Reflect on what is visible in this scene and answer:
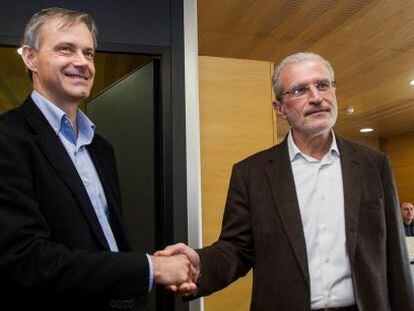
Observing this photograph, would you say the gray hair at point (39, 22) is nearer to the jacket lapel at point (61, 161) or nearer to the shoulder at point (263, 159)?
the jacket lapel at point (61, 161)

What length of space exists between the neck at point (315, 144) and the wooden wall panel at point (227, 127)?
717 millimetres

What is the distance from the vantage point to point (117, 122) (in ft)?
9.14

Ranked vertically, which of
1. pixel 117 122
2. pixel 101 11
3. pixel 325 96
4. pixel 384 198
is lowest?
pixel 384 198

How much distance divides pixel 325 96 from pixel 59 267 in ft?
3.52

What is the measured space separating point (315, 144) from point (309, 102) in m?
0.16

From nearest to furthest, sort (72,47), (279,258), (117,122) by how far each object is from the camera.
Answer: (72,47)
(279,258)
(117,122)

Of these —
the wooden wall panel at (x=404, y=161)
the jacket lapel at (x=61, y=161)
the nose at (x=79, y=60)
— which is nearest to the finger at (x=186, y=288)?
the jacket lapel at (x=61, y=161)

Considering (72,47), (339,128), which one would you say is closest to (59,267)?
(72,47)

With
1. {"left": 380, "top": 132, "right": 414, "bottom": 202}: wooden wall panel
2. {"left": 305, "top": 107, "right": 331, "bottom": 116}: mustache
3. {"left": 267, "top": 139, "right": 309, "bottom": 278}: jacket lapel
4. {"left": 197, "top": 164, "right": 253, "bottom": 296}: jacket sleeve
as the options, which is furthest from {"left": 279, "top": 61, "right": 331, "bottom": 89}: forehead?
{"left": 380, "top": 132, "right": 414, "bottom": 202}: wooden wall panel

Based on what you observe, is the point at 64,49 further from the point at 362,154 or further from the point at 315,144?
the point at 362,154

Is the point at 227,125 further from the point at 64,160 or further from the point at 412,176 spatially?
the point at 412,176

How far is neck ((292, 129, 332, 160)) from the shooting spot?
1.68 meters

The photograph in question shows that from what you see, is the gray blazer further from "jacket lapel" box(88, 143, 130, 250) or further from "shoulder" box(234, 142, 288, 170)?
"jacket lapel" box(88, 143, 130, 250)

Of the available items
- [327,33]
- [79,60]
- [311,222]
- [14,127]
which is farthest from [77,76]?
[327,33]
